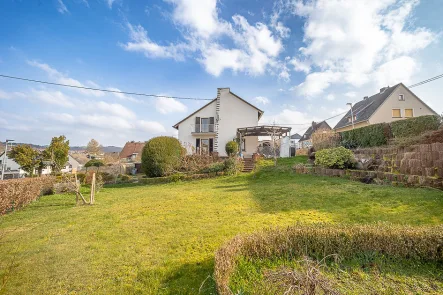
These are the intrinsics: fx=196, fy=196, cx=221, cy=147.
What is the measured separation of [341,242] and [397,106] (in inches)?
1206

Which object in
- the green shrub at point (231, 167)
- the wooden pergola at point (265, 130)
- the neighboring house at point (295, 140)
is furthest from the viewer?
the neighboring house at point (295, 140)

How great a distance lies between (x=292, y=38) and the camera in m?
12.2

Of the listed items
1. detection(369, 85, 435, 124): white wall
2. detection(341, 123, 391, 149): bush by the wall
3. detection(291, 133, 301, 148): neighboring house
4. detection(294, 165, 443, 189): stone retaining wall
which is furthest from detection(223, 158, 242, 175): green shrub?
detection(291, 133, 301, 148): neighboring house

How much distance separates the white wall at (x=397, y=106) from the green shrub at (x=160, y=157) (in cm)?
2433

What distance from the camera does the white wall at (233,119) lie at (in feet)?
75.0

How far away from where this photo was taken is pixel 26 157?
19312 millimetres

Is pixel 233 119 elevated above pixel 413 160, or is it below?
above

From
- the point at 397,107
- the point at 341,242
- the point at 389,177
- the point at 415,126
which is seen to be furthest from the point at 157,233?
the point at 397,107

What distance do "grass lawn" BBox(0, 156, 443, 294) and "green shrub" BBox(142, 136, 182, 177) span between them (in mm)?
8335

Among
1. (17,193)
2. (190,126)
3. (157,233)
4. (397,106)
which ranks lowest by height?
(157,233)

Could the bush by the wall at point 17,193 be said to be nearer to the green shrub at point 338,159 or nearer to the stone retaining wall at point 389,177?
the stone retaining wall at point 389,177

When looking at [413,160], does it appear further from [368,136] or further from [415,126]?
[368,136]

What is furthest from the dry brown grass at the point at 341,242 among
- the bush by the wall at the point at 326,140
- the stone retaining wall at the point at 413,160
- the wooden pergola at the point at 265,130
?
the wooden pergola at the point at 265,130

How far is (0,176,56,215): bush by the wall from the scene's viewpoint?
7215mm
